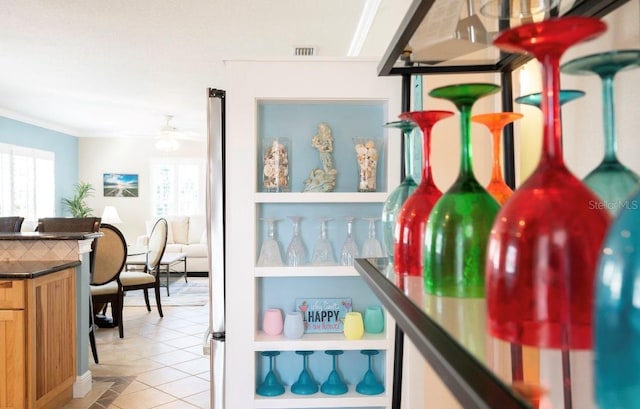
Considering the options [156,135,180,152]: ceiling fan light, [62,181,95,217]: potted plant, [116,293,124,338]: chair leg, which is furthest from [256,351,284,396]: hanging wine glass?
[62,181,95,217]: potted plant

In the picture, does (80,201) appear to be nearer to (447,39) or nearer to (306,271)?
(306,271)

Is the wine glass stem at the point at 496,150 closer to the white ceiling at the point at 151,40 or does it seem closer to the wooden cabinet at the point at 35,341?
the white ceiling at the point at 151,40

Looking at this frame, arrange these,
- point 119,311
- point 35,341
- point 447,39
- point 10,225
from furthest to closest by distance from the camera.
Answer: point 119,311
point 10,225
point 35,341
point 447,39

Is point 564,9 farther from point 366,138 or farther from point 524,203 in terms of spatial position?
point 366,138

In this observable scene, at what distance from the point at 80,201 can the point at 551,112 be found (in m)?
9.78

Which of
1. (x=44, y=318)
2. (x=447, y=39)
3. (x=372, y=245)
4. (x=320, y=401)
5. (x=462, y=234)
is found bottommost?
(x=320, y=401)

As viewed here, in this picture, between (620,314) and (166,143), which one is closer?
(620,314)

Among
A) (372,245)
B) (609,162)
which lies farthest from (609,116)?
(372,245)

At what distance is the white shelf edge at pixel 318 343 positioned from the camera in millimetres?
1930

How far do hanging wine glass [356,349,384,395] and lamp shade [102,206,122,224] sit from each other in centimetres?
797

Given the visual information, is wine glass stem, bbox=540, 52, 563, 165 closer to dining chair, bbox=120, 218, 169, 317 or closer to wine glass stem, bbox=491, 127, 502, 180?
wine glass stem, bbox=491, 127, 502, 180

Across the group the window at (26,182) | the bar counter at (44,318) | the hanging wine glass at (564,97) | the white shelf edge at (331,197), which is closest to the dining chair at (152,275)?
the bar counter at (44,318)

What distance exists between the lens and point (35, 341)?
2.71 m

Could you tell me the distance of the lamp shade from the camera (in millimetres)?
8875
